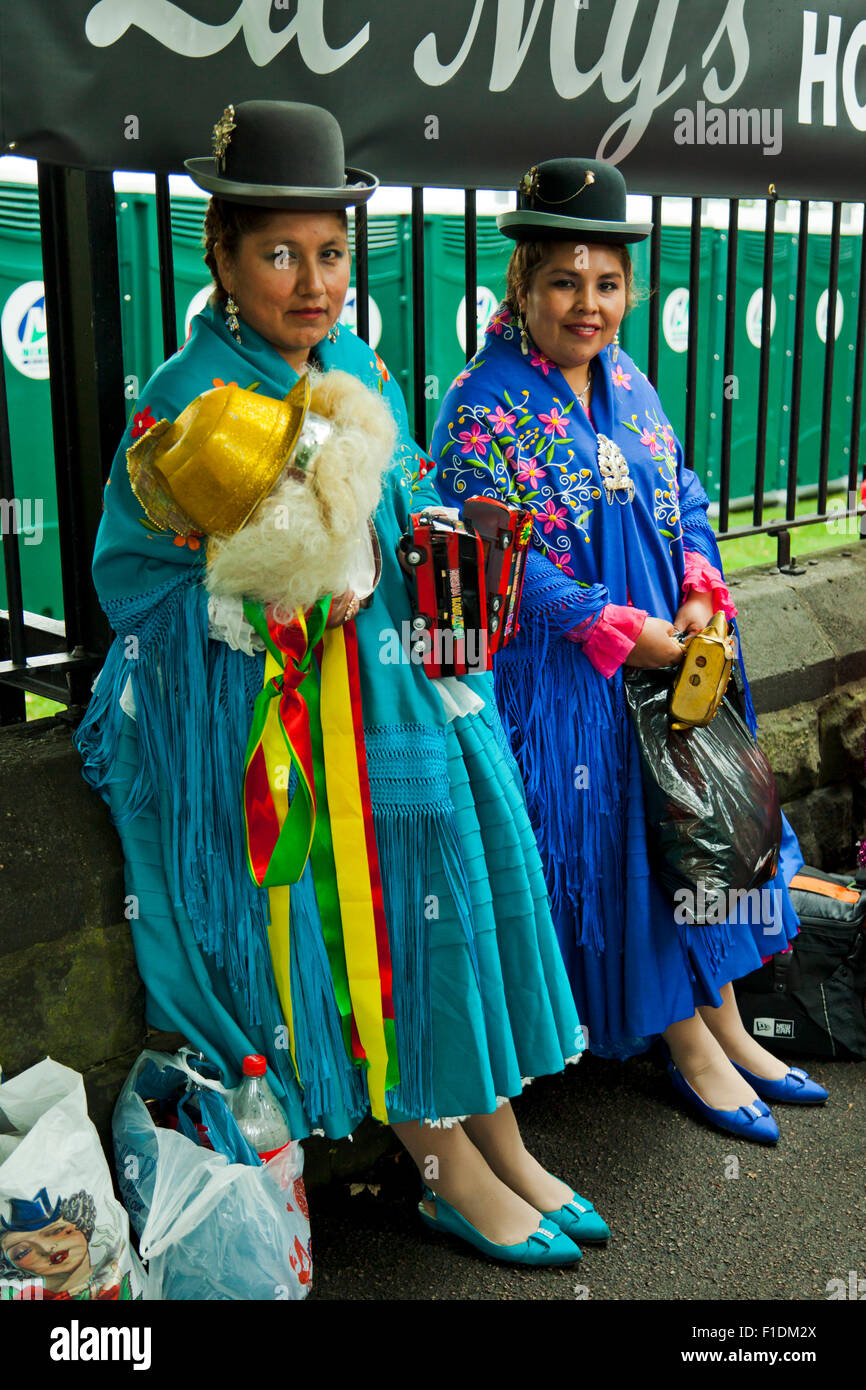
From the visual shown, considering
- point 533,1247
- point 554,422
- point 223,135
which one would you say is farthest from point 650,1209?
point 223,135

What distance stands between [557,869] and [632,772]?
0.27 meters

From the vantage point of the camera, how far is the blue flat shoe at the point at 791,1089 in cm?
317

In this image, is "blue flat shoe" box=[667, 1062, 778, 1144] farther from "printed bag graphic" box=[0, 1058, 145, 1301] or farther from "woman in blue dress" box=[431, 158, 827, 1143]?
"printed bag graphic" box=[0, 1058, 145, 1301]

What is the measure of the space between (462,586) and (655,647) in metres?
0.68

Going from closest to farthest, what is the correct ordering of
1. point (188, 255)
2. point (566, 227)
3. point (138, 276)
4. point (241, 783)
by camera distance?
point (241, 783) → point (566, 227) → point (138, 276) → point (188, 255)

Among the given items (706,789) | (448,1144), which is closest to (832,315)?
(706,789)

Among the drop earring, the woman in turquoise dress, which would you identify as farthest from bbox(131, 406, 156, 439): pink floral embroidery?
the drop earring

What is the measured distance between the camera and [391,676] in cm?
235

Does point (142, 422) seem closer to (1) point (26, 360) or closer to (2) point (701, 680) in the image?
(2) point (701, 680)

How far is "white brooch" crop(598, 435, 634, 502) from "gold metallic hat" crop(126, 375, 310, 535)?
0.91 m

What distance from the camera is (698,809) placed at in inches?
113

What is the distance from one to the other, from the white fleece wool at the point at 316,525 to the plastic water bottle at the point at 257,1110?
85 centimetres

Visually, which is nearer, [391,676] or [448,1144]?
[391,676]

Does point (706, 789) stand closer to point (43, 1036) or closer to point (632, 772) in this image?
point (632, 772)
